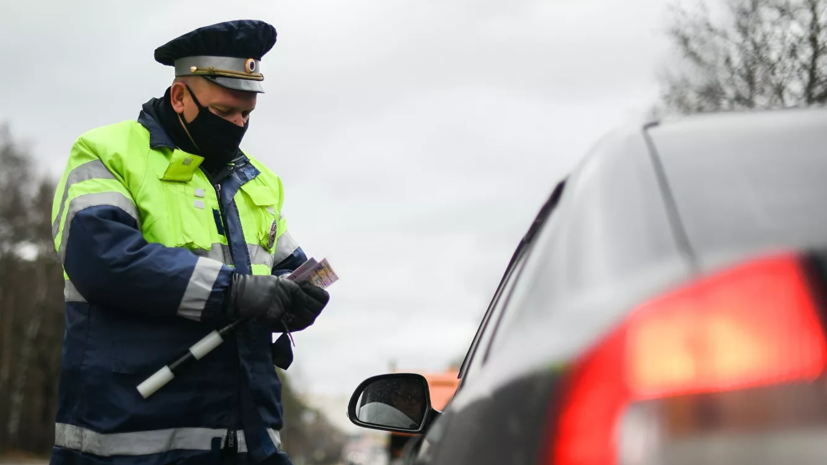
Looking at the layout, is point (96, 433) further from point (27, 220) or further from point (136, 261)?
point (27, 220)

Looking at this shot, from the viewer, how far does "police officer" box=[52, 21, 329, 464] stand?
3.35 meters

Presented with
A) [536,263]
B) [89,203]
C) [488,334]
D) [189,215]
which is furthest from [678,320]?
[189,215]

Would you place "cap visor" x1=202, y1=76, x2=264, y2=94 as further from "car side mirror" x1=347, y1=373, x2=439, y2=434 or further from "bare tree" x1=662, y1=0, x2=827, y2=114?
"bare tree" x1=662, y1=0, x2=827, y2=114

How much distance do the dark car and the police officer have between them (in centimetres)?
191

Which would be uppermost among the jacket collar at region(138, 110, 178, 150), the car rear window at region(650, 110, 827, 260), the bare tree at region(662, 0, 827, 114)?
the car rear window at region(650, 110, 827, 260)

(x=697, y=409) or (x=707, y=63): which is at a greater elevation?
(x=697, y=409)

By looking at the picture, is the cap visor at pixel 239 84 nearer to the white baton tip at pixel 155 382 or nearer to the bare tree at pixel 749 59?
the white baton tip at pixel 155 382

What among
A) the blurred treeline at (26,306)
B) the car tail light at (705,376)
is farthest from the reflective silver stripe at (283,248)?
the blurred treeline at (26,306)

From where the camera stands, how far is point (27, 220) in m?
46.8

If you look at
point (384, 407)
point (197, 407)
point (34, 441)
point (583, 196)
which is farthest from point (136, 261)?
point (34, 441)

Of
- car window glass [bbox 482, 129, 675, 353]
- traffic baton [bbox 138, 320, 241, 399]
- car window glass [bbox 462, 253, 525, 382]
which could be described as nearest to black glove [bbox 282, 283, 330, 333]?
traffic baton [bbox 138, 320, 241, 399]

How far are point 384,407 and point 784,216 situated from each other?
159 centimetres

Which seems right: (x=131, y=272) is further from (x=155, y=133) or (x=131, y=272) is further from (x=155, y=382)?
(x=155, y=133)

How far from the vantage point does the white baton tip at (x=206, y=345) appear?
3467mm
